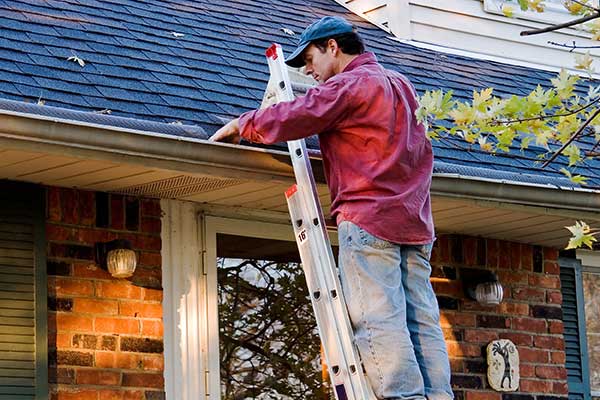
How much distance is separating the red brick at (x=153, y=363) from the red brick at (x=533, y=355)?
2.46 m

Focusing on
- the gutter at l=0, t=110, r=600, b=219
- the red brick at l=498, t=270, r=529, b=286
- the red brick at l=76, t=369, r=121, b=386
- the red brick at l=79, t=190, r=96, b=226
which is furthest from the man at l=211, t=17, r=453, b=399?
the red brick at l=498, t=270, r=529, b=286

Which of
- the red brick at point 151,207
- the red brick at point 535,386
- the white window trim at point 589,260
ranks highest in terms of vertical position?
the white window trim at point 589,260

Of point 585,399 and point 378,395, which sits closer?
point 378,395

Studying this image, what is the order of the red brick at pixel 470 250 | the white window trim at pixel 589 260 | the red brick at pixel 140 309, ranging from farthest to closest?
the white window trim at pixel 589 260
the red brick at pixel 470 250
the red brick at pixel 140 309

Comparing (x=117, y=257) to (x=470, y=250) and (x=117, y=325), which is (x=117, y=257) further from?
(x=470, y=250)

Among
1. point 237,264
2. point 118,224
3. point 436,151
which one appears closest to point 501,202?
point 436,151

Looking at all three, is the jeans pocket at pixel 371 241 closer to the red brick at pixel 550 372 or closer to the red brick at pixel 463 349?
the red brick at pixel 463 349

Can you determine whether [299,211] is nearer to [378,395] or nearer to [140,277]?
[378,395]

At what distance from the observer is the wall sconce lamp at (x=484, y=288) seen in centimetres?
855

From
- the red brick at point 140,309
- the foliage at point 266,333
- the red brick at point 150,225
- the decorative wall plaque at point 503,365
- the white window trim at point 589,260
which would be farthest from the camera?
the white window trim at point 589,260

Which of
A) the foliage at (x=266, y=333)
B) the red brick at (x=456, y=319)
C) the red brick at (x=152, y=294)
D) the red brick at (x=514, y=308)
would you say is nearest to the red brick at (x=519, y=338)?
the red brick at (x=514, y=308)

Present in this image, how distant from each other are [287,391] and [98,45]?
2004 mm

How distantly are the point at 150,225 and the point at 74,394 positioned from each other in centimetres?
96

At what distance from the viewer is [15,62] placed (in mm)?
6848
